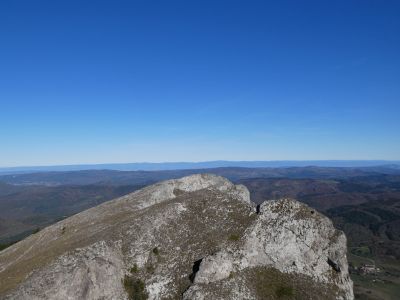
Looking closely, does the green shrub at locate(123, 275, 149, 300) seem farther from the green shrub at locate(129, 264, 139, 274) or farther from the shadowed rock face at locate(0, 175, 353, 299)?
the green shrub at locate(129, 264, 139, 274)

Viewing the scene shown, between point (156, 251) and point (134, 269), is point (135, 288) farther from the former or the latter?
point (156, 251)

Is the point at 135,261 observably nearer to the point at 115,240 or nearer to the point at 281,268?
the point at 115,240

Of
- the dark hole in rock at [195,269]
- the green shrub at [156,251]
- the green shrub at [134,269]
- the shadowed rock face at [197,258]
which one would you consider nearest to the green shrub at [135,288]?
the shadowed rock face at [197,258]

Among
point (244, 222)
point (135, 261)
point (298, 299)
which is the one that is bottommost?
point (298, 299)

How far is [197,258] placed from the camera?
196 feet

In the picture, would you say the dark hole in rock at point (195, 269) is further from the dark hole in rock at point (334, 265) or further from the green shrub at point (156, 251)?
the dark hole in rock at point (334, 265)

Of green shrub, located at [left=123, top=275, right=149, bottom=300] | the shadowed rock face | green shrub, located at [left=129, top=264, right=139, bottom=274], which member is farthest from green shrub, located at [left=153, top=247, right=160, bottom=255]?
green shrub, located at [left=123, top=275, right=149, bottom=300]

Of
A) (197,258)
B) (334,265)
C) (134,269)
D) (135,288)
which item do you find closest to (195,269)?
(197,258)

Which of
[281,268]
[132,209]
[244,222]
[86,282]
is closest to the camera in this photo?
[86,282]

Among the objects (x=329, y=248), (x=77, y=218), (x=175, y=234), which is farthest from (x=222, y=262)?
(x=77, y=218)

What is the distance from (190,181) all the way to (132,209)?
20599mm

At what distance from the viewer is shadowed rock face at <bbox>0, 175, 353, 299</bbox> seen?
54062 mm

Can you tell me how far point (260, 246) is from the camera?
2379 inches

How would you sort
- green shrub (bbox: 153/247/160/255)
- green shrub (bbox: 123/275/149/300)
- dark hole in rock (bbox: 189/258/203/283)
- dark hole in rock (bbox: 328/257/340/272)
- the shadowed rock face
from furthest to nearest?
green shrub (bbox: 153/247/160/255) → dark hole in rock (bbox: 328/257/340/272) → dark hole in rock (bbox: 189/258/203/283) → green shrub (bbox: 123/275/149/300) → the shadowed rock face
